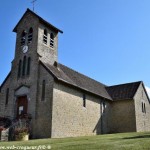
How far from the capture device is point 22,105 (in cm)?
2556

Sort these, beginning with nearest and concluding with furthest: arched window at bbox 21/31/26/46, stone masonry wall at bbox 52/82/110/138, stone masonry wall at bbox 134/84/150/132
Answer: stone masonry wall at bbox 52/82/110/138, arched window at bbox 21/31/26/46, stone masonry wall at bbox 134/84/150/132

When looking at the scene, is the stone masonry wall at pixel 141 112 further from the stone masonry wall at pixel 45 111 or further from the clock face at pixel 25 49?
the clock face at pixel 25 49

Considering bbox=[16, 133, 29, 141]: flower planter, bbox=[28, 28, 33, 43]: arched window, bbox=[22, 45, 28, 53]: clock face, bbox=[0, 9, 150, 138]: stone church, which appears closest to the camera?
bbox=[16, 133, 29, 141]: flower planter

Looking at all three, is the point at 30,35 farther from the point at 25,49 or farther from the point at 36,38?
the point at 25,49

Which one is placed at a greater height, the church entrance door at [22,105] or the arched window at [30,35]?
the arched window at [30,35]

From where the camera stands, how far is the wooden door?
2523 cm

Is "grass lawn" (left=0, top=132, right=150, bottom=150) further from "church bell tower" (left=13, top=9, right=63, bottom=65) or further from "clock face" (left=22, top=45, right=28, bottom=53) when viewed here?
"clock face" (left=22, top=45, right=28, bottom=53)

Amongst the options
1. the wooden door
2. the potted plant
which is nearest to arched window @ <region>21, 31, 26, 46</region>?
the wooden door

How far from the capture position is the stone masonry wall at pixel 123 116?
33.0 m

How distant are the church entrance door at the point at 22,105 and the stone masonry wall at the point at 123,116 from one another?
43.9 feet

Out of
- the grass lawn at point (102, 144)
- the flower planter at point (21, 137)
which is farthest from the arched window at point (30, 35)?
the grass lawn at point (102, 144)

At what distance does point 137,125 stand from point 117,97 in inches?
183

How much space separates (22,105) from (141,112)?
17205 mm

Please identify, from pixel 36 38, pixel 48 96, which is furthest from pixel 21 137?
pixel 36 38
